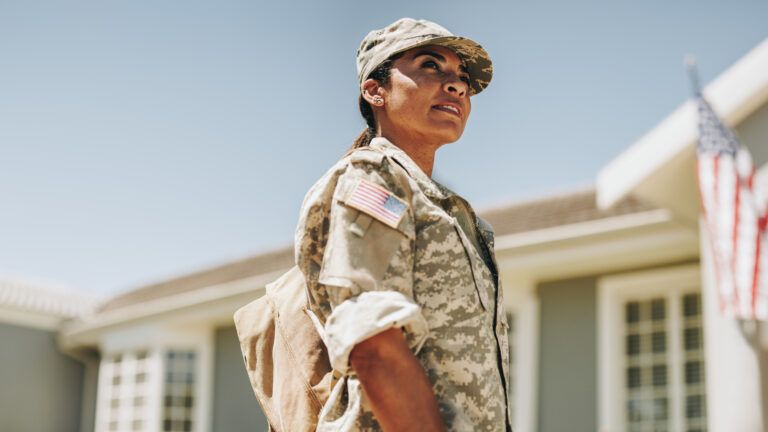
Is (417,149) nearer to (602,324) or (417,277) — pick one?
(417,277)

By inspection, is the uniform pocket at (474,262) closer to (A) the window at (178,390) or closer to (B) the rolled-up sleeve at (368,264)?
(B) the rolled-up sleeve at (368,264)

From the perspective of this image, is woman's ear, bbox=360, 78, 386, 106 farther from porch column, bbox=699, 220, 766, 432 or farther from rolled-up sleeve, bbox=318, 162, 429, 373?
porch column, bbox=699, 220, 766, 432

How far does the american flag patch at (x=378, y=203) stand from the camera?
192cm

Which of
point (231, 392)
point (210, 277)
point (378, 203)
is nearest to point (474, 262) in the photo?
point (378, 203)

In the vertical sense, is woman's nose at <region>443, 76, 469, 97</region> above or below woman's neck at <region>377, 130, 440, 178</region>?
above

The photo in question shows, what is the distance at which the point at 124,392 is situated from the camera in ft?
47.2

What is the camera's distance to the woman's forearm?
1.78 meters

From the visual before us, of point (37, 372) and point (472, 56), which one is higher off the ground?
point (37, 372)

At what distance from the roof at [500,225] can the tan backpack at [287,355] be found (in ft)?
25.4

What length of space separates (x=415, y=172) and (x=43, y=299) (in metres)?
16.4

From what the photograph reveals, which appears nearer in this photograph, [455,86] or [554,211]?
[455,86]

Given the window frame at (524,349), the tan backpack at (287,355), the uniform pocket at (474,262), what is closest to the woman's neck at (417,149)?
the uniform pocket at (474,262)

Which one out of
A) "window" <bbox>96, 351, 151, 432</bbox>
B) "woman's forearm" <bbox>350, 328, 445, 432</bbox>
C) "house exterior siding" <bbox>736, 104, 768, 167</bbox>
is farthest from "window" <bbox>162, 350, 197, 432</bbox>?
"woman's forearm" <bbox>350, 328, 445, 432</bbox>

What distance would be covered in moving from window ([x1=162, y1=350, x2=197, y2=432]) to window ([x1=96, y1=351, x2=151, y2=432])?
0.30 m
